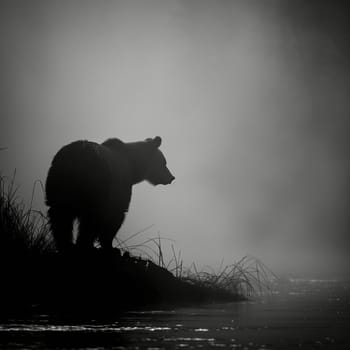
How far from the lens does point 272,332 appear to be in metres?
6.91

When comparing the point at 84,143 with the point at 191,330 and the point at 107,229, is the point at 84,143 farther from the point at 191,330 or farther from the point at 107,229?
the point at 191,330

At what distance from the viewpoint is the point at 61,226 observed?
11.2m

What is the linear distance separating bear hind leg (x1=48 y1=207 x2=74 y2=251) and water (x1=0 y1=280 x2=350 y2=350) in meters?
2.81

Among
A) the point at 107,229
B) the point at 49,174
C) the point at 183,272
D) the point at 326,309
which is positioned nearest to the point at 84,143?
the point at 49,174

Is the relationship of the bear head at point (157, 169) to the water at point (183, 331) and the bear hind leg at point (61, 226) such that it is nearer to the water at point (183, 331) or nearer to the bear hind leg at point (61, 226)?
the bear hind leg at point (61, 226)

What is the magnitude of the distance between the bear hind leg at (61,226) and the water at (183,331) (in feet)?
9.21

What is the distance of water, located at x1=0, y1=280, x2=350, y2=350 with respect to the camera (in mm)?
5848

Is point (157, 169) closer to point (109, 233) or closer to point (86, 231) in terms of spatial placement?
point (109, 233)

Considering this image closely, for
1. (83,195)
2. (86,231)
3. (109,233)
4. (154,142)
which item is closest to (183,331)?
(83,195)

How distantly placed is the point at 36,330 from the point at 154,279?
4510 millimetres

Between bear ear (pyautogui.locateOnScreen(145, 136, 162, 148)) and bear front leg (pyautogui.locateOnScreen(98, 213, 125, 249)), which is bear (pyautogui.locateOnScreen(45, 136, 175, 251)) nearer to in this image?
bear front leg (pyautogui.locateOnScreen(98, 213, 125, 249))

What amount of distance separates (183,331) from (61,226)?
189 inches

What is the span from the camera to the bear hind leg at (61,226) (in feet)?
36.6

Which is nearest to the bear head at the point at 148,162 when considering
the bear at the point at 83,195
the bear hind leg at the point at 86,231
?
the bear at the point at 83,195
